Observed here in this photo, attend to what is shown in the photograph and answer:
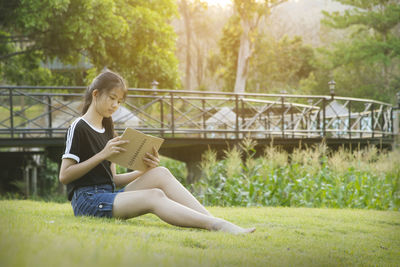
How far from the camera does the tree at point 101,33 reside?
10.5m

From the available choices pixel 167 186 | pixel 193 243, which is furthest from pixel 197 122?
pixel 193 243

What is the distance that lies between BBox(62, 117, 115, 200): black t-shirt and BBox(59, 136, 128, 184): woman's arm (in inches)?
2.8

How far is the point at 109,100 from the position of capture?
3.53m

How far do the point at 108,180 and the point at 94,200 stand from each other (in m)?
0.23

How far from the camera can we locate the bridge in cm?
940

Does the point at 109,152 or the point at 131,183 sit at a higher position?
the point at 109,152

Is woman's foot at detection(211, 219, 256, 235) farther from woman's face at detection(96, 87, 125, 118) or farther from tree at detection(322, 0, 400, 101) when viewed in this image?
tree at detection(322, 0, 400, 101)

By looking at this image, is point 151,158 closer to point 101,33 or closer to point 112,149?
point 112,149

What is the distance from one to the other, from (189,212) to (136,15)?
36.8 ft

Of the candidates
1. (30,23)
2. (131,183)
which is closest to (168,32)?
(30,23)

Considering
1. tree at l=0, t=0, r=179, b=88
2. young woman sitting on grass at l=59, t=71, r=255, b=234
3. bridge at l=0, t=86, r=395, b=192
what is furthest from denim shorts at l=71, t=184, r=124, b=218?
tree at l=0, t=0, r=179, b=88

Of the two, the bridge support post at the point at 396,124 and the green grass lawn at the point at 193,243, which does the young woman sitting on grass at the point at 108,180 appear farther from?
the bridge support post at the point at 396,124

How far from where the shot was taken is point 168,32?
1442cm

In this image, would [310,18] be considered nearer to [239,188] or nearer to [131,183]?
[239,188]
